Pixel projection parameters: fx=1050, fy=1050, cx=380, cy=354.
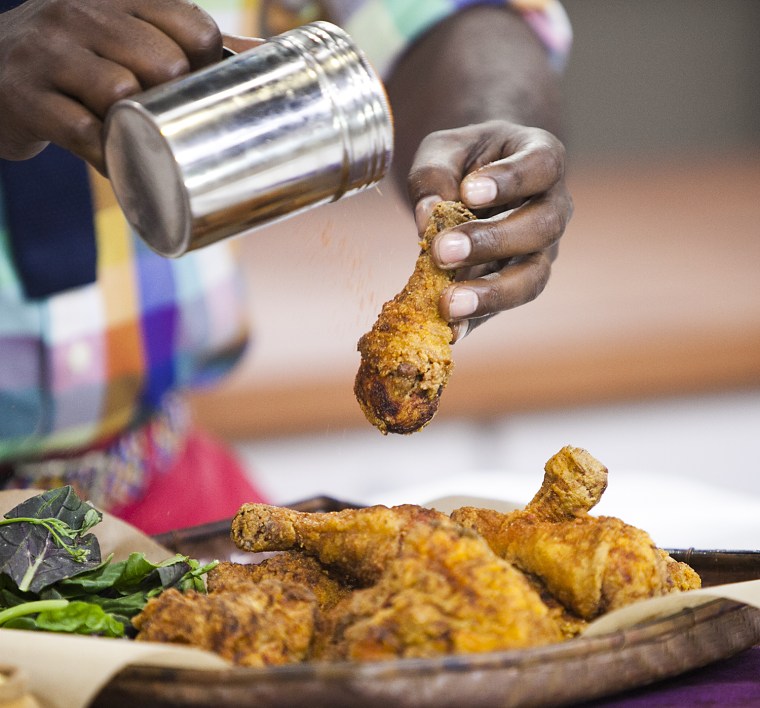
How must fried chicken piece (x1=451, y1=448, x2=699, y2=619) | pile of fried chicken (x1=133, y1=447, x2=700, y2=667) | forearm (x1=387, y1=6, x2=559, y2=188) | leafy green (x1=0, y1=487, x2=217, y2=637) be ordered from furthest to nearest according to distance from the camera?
forearm (x1=387, y1=6, x2=559, y2=188), leafy green (x1=0, y1=487, x2=217, y2=637), fried chicken piece (x1=451, y1=448, x2=699, y2=619), pile of fried chicken (x1=133, y1=447, x2=700, y2=667)

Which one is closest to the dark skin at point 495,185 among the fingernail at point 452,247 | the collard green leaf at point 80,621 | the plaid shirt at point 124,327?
the fingernail at point 452,247

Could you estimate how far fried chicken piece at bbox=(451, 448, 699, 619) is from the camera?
1.16 meters

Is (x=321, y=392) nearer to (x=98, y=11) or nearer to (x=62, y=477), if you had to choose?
(x=62, y=477)

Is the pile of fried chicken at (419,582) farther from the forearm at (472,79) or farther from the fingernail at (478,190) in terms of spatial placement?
the forearm at (472,79)

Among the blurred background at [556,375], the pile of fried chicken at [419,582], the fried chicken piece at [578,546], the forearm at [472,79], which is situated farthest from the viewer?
the blurred background at [556,375]

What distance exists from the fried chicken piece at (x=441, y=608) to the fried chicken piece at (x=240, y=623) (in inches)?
1.6

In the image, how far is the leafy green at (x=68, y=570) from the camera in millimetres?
1291

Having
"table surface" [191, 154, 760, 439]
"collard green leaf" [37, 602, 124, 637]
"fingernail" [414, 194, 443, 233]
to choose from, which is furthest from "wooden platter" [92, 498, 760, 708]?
"table surface" [191, 154, 760, 439]

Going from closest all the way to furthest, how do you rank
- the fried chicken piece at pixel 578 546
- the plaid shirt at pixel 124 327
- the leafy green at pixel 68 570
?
1. the fried chicken piece at pixel 578 546
2. the leafy green at pixel 68 570
3. the plaid shirt at pixel 124 327

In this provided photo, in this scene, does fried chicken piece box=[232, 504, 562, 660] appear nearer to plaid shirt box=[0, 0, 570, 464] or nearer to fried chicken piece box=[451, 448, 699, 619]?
fried chicken piece box=[451, 448, 699, 619]

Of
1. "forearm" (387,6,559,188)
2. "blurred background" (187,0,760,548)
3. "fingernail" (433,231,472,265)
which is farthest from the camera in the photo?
"blurred background" (187,0,760,548)

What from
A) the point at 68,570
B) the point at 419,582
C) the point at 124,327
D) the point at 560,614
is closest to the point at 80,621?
the point at 68,570

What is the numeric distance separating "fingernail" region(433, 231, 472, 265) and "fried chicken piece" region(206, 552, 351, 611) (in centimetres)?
44

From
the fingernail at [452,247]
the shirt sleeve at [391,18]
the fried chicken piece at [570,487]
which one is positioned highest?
the shirt sleeve at [391,18]
